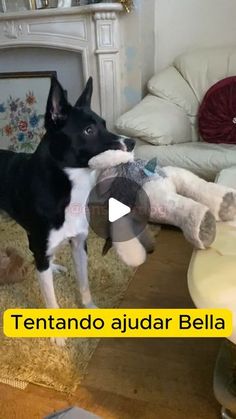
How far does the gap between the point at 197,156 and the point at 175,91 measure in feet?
1.74

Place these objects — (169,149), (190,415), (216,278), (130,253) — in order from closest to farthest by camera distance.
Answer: (216,278) < (130,253) < (190,415) < (169,149)

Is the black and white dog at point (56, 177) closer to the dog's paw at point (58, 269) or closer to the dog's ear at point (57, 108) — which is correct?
the dog's ear at point (57, 108)

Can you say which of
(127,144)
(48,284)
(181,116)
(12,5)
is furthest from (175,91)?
(48,284)

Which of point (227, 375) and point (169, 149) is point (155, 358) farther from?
point (169, 149)

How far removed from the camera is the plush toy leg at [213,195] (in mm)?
888

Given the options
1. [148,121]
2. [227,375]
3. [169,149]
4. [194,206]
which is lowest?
[227,375]

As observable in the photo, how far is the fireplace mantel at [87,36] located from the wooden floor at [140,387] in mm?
1413

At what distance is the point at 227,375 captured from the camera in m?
0.96

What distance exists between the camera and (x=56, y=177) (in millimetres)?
1027

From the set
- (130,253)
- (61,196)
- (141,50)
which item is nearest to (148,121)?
(141,50)

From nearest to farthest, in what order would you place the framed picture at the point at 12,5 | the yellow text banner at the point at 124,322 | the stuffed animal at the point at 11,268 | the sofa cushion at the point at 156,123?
the yellow text banner at the point at 124,322
the stuffed animal at the point at 11,268
the sofa cushion at the point at 156,123
the framed picture at the point at 12,5

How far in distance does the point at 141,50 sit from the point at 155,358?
167 centimetres

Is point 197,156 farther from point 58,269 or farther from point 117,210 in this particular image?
point 117,210

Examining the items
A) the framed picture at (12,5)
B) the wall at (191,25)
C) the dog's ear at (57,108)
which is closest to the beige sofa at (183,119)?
the wall at (191,25)
